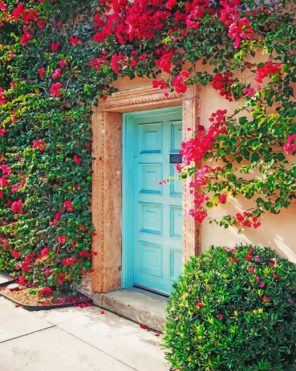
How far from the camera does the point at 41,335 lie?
12.5 feet

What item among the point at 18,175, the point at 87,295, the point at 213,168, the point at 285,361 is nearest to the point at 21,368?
the point at 87,295

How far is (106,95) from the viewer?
14.7 feet

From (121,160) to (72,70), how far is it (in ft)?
3.90

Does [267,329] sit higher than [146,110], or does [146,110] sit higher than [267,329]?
[146,110]

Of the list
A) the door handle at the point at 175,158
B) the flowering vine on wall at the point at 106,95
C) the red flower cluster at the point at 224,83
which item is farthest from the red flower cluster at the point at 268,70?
the door handle at the point at 175,158

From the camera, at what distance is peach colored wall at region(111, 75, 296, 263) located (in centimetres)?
317

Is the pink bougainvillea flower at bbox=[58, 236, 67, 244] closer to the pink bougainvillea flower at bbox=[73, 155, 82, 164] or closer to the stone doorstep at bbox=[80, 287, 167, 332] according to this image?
the stone doorstep at bbox=[80, 287, 167, 332]

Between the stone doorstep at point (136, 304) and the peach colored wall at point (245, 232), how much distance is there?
0.89 metres

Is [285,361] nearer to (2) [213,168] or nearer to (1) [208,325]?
(1) [208,325]

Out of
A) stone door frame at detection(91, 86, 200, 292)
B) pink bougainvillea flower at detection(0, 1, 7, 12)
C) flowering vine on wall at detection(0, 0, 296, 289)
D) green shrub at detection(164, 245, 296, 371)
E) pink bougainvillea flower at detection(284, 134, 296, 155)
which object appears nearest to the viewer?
green shrub at detection(164, 245, 296, 371)

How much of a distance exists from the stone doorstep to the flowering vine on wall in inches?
18.5

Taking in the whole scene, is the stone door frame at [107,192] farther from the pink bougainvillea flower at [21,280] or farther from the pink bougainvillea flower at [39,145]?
the pink bougainvillea flower at [21,280]

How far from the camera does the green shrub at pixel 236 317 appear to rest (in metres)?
2.69

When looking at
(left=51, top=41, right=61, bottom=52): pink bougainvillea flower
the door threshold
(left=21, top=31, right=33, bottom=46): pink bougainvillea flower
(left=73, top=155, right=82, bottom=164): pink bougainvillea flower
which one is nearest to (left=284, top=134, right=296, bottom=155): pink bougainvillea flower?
the door threshold
